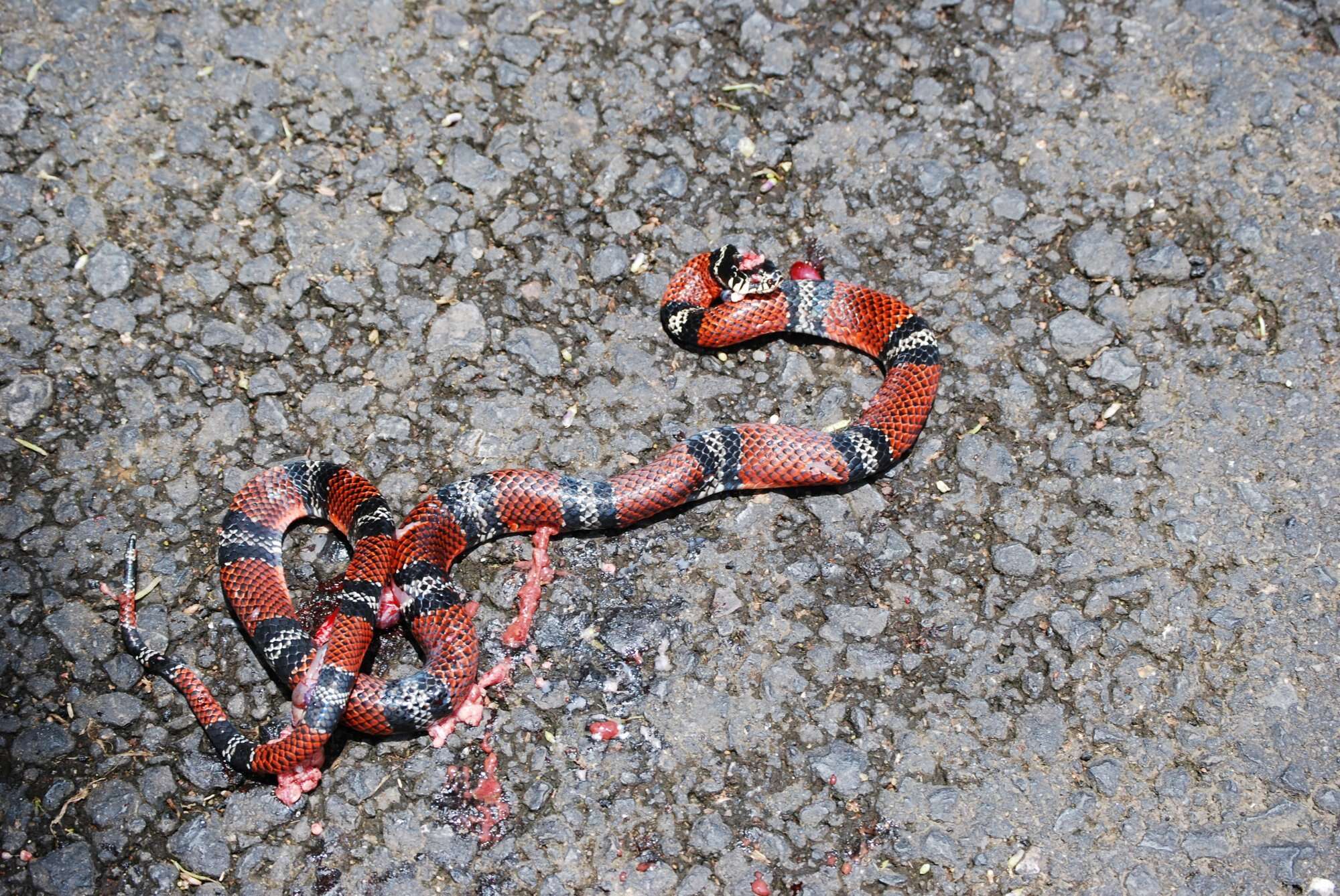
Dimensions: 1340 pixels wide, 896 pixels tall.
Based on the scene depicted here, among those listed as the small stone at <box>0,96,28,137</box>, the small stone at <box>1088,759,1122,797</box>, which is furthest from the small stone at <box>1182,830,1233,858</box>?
the small stone at <box>0,96,28,137</box>

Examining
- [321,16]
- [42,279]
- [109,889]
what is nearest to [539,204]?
[321,16]

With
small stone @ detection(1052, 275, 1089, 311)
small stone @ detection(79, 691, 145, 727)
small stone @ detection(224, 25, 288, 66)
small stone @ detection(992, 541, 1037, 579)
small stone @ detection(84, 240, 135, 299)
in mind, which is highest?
small stone @ detection(224, 25, 288, 66)

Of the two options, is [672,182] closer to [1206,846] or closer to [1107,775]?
[1107,775]

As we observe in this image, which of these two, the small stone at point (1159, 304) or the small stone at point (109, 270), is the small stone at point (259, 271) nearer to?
the small stone at point (109, 270)

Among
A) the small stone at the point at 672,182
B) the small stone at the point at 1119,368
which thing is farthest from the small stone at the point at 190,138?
the small stone at the point at 1119,368

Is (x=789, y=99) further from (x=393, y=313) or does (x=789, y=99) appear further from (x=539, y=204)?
(x=393, y=313)

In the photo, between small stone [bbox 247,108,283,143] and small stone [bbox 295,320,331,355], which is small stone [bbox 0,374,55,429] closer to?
small stone [bbox 295,320,331,355]
